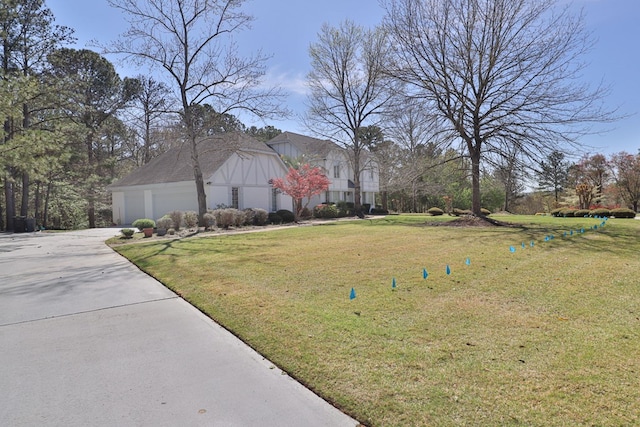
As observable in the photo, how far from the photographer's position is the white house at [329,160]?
100ft

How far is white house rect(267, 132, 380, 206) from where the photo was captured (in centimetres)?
3053

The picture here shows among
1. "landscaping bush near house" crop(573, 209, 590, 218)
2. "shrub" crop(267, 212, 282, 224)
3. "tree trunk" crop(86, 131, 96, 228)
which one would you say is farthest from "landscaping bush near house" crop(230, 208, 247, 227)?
"landscaping bush near house" crop(573, 209, 590, 218)

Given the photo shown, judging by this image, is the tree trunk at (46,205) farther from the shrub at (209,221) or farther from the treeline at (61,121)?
the shrub at (209,221)

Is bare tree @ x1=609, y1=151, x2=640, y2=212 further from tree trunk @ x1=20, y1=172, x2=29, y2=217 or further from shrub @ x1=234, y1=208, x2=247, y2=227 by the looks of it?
tree trunk @ x1=20, y1=172, x2=29, y2=217

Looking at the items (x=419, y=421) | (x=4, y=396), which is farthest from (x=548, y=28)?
(x=4, y=396)

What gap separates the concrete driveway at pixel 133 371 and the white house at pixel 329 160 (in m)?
24.7

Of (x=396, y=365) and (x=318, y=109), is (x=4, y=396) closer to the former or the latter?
(x=396, y=365)

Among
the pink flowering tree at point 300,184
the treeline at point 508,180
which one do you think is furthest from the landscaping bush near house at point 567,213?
the pink flowering tree at point 300,184

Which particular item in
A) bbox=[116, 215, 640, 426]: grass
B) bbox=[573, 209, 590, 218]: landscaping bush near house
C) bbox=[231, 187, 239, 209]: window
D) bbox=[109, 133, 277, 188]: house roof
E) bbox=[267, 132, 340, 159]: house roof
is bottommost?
bbox=[116, 215, 640, 426]: grass

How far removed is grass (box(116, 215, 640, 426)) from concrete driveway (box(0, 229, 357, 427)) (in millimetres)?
255

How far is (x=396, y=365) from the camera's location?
2840mm

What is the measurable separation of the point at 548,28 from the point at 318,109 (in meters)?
16.0

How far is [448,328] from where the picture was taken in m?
3.58

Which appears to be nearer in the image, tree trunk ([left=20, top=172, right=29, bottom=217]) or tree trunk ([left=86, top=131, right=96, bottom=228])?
tree trunk ([left=20, top=172, right=29, bottom=217])
